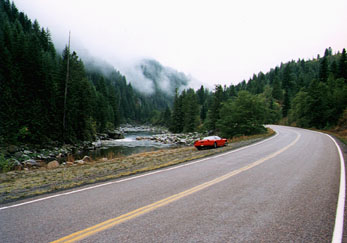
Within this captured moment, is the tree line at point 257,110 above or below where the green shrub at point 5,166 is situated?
above

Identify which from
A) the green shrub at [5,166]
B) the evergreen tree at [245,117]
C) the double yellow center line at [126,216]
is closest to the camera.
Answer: the double yellow center line at [126,216]

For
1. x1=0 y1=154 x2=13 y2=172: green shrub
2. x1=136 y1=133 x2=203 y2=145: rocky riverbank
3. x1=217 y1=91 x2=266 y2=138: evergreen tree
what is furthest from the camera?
x1=136 y1=133 x2=203 y2=145: rocky riverbank

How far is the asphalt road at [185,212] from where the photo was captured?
332 cm

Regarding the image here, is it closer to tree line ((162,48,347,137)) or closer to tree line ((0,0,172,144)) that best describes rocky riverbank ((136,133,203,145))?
tree line ((162,48,347,137))

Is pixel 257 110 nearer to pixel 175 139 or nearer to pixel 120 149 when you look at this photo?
pixel 175 139

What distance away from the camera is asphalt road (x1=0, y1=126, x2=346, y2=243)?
3318 millimetres

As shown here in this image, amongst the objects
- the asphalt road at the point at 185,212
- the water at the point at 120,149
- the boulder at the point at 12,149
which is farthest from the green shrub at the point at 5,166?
the boulder at the point at 12,149

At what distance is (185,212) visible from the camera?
4.20 metres

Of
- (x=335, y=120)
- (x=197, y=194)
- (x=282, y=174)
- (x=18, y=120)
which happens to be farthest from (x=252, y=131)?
(x=18, y=120)

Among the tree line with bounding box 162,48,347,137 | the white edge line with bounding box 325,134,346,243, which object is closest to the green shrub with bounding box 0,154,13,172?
the white edge line with bounding box 325,134,346,243

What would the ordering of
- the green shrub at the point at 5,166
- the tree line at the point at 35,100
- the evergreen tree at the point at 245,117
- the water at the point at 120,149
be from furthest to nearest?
the evergreen tree at the point at 245,117
the tree line at the point at 35,100
the water at the point at 120,149
the green shrub at the point at 5,166

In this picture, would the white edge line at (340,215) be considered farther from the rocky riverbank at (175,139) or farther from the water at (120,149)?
the rocky riverbank at (175,139)

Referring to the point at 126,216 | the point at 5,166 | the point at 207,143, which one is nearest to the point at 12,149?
the point at 5,166

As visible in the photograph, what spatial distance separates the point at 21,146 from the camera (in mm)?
24000
